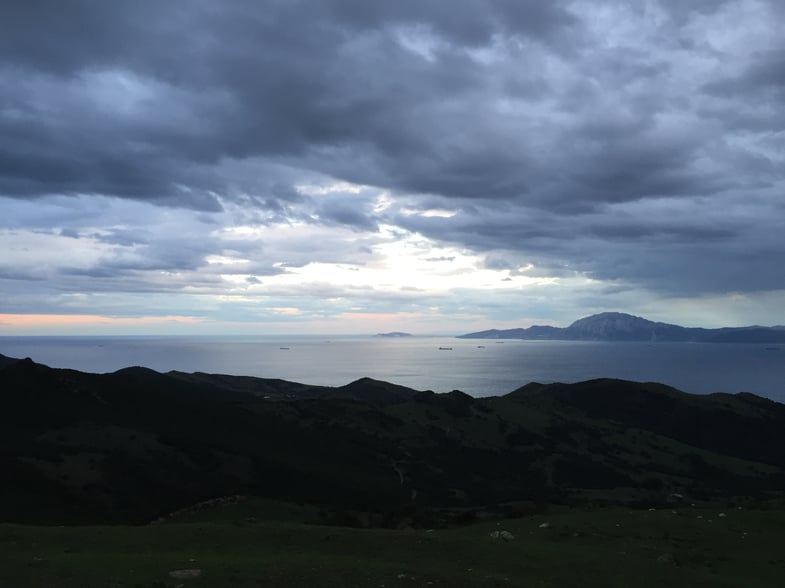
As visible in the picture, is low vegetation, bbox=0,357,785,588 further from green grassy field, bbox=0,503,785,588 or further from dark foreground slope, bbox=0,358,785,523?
dark foreground slope, bbox=0,358,785,523

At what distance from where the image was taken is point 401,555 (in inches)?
1004

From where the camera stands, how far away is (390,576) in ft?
70.3

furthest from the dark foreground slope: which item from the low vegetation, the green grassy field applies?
the green grassy field

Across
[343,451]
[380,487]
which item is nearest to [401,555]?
[380,487]

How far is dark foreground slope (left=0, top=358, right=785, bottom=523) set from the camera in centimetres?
6306

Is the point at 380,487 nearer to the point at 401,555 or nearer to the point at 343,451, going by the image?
the point at 343,451

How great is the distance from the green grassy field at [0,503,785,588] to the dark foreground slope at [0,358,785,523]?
22193 mm

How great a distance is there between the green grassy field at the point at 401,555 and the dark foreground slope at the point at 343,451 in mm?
22193

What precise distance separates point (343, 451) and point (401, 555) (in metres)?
76.8

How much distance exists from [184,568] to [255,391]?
17667 centimetres

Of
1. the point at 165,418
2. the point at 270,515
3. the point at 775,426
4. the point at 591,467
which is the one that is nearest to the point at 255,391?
the point at 165,418

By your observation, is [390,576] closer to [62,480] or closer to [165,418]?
[62,480]

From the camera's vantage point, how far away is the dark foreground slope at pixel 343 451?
207 ft

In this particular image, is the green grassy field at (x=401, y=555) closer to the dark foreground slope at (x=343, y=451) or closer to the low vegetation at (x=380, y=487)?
the low vegetation at (x=380, y=487)
